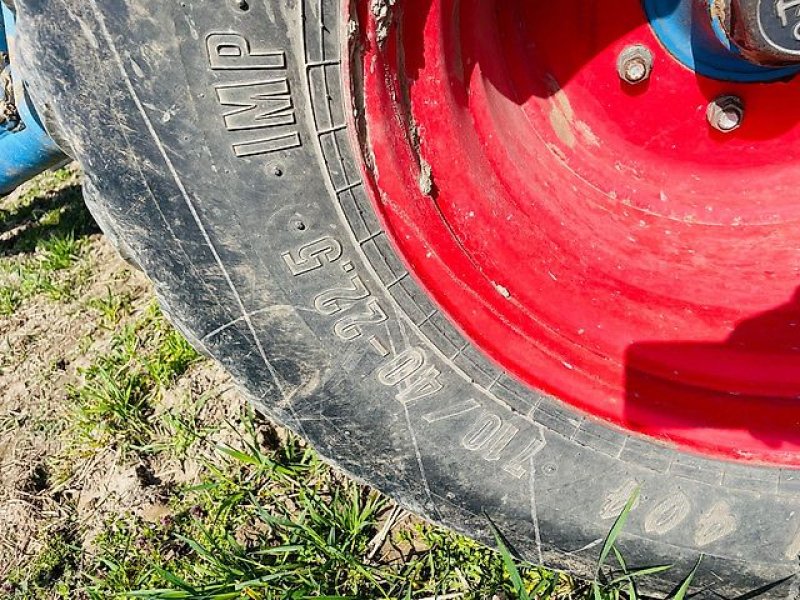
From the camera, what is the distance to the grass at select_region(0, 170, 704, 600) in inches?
50.6

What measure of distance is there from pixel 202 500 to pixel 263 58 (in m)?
0.96

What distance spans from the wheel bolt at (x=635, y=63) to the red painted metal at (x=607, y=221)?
1 cm

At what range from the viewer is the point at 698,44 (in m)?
1.01

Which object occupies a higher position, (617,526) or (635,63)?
(635,63)

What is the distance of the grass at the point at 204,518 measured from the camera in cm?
129

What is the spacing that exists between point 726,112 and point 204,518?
1.16 m

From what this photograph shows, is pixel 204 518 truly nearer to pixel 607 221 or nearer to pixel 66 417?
pixel 66 417

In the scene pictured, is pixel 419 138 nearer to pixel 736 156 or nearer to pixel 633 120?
pixel 633 120

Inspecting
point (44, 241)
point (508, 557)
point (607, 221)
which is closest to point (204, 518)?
point (508, 557)

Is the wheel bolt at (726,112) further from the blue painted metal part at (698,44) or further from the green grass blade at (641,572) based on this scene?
the green grass blade at (641,572)

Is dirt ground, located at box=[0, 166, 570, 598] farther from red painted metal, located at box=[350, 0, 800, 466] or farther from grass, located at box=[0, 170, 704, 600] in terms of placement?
red painted metal, located at box=[350, 0, 800, 466]

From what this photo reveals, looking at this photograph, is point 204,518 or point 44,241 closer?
point 204,518

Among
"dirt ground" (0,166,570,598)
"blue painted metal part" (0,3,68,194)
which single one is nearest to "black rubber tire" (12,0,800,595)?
"dirt ground" (0,166,570,598)

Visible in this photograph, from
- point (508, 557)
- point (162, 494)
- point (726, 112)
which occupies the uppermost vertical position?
point (726, 112)
